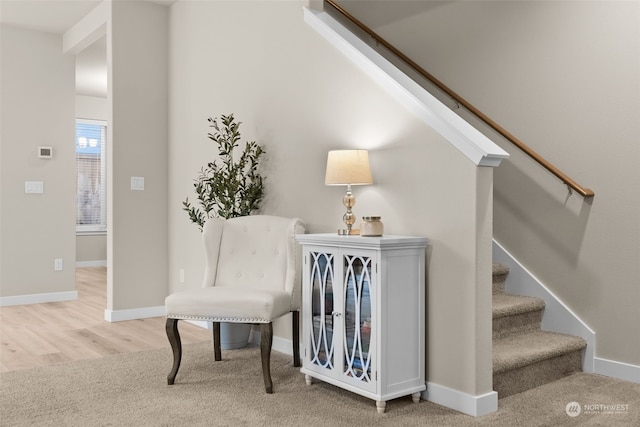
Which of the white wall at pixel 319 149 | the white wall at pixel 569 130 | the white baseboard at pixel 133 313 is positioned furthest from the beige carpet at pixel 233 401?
the white baseboard at pixel 133 313

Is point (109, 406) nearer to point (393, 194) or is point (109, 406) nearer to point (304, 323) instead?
point (304, 323)

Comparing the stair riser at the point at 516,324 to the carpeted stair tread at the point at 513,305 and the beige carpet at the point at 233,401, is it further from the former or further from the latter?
the beige carpet at the point at 233,401

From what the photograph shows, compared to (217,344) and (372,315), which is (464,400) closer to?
(372,315)

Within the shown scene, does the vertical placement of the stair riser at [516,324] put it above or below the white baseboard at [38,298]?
above

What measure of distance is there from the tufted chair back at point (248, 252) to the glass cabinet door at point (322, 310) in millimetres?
448

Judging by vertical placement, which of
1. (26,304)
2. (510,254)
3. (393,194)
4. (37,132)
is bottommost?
(26,304)

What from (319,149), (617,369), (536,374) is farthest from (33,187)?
(617,369)

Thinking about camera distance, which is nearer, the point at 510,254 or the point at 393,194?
the point at 393,194

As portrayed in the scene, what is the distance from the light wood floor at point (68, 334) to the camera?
4.00 meters

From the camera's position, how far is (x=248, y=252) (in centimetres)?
386

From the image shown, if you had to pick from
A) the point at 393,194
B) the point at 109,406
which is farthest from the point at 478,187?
the point at 109,406

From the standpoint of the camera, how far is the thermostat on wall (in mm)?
6238

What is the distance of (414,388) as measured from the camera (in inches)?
116

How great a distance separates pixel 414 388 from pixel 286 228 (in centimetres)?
131
